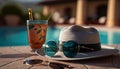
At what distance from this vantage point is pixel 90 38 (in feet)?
11.0

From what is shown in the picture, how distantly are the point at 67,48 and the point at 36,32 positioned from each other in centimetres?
76

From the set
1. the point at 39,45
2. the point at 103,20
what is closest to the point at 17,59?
the point at 39,45

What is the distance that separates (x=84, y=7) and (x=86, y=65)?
1519 centimetres

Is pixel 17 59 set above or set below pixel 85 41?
below

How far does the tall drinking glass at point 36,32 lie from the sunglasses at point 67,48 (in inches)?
18.9

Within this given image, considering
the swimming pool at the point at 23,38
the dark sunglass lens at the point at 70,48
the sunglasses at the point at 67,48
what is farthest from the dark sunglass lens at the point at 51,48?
the swimming pool at the point at 23,38

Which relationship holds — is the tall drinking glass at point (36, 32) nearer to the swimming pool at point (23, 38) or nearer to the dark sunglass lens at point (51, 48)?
the dark sunglass lens at point (51, 48)

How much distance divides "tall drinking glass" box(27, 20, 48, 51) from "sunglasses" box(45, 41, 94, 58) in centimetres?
48

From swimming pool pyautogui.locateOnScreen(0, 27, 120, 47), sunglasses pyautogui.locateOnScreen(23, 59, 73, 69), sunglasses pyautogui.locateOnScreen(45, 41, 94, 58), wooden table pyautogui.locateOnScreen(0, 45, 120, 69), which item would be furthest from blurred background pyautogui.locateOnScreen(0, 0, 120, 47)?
sunglasses pyautogui.locateOnScreen(23, 59, 73, 69)

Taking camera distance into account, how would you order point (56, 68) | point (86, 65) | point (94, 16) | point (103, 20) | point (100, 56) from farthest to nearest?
point (94, 16) → point (103, 20) → point (100, 56) → point (86, 65) → point (56, 68)

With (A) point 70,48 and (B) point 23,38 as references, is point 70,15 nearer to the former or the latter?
(B) point 23,38

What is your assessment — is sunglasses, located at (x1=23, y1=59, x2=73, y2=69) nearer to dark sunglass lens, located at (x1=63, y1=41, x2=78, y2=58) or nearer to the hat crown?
dark sunglass lens, located at (x1=63, y1=41, x2=78, y2=58)

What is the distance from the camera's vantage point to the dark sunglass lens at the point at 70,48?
303 cm

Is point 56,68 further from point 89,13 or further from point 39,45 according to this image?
point 89,13
